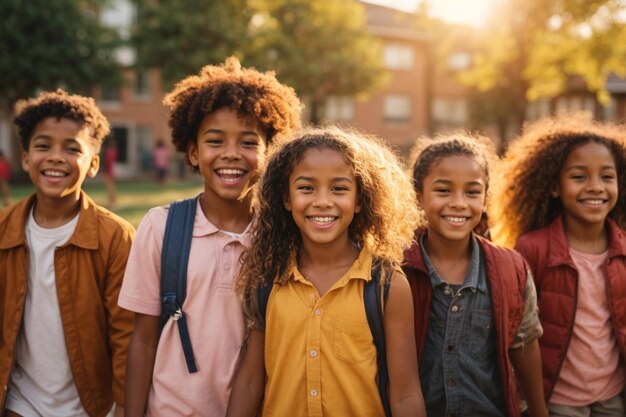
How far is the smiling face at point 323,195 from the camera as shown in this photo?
259 centimetres

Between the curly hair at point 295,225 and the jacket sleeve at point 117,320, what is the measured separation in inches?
28.3

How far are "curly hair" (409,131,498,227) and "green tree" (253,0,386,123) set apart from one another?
831 inches

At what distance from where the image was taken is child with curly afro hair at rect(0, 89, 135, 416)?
9.72 feet

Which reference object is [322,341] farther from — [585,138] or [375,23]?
[375,23]

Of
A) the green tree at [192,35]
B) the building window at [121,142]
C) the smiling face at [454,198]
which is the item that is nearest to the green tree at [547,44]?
the green tree at [192,35]

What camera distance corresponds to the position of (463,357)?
108 inches

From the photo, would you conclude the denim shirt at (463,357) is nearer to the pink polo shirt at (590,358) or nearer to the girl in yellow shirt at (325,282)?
the girl in yellow shirt at (325,282)

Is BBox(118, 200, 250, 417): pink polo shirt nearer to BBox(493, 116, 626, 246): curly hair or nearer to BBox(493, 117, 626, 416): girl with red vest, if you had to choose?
BBox(493, 117, 626, 416): girl with red vest

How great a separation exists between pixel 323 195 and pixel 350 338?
1.83ft

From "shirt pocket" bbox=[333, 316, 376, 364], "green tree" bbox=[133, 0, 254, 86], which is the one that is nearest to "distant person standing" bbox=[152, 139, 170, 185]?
"green tree" bbox=[133, 0, 254, 86]

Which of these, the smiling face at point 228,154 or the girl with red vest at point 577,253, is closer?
the smiling face at point 228,154

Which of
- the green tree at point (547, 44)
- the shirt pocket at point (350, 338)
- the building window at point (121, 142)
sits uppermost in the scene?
the green tree at point (547, 44)

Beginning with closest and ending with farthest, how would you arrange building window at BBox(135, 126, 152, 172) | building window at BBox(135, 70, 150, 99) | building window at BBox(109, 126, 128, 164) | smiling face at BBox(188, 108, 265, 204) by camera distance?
smiling face at BBox(188, 108, 265, 204)
building window at BBox(109, 126, 128, 164)
building window at BBox(135, 126, 152, 172)
building window at BBox(135, 70, 150, 99)

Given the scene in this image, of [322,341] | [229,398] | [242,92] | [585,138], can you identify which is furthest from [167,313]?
[585,138]
